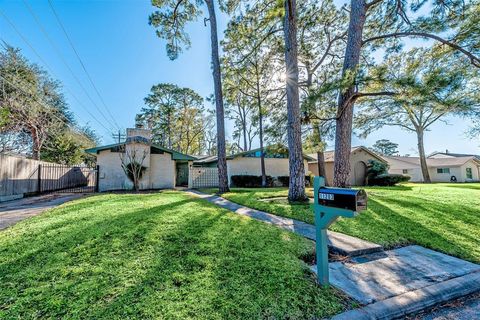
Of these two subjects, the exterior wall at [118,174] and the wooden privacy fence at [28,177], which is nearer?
the wooden privacy fence at [28,177]

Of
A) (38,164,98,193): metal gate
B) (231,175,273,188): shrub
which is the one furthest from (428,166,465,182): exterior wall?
(38,164,98,193): metal gate

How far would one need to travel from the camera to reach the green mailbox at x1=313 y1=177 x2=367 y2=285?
199 centimetres

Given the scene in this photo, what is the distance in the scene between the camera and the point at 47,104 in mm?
16953

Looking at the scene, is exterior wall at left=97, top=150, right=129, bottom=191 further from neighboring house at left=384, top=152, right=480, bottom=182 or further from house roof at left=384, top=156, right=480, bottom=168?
house roof at left=384, top=156, right=480, bottom=168

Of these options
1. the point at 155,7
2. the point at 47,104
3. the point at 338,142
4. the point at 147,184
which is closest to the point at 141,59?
the point at 155,7

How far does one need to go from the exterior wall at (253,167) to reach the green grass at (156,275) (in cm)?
1382

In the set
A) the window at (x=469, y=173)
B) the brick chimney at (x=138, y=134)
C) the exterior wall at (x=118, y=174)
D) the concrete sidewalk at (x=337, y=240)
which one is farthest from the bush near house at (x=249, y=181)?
the window at (x=469, y=173)

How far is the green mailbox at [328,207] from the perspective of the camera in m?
1.99

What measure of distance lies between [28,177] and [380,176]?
2262 cm

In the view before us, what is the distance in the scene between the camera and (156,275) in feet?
7.47

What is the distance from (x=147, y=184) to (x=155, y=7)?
389 inches

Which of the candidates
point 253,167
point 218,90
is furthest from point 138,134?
point 253,167

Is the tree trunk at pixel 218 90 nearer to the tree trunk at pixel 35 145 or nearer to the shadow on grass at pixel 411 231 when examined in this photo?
the shadow on grass at pixel 411 231

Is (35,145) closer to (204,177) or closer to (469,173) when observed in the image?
(204,177)
